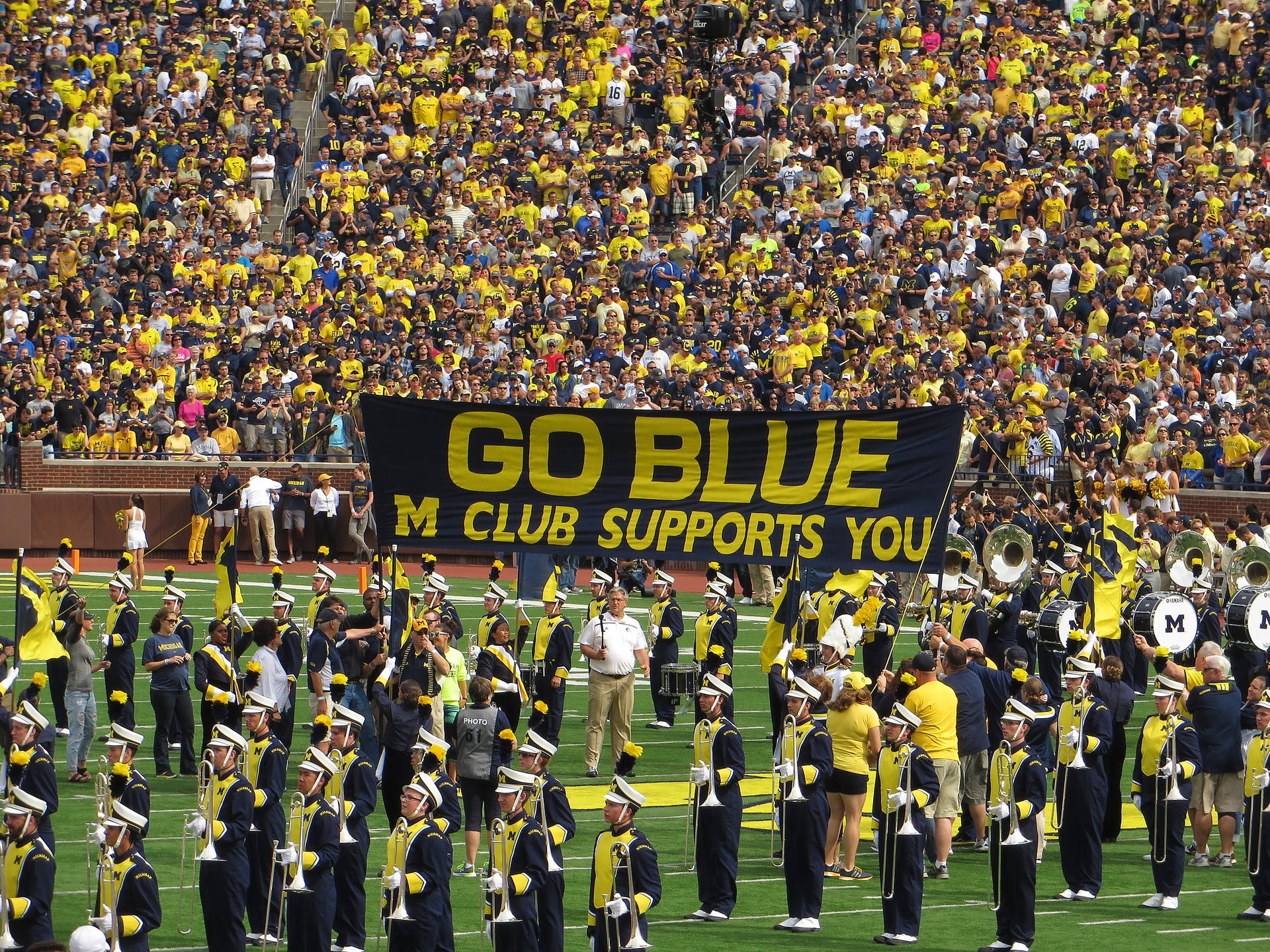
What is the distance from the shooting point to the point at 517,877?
13391 millimetres

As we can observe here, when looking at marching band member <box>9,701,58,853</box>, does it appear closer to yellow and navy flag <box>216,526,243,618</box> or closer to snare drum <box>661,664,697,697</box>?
yellow and navy flag <box>216,526,243,618</box>

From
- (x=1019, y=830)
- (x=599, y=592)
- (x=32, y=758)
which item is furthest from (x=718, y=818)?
(x=599, y=592)

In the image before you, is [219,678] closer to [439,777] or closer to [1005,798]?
[439,777]

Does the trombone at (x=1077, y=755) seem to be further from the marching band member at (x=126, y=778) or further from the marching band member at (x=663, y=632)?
the marching band member at (x=126, y=778)

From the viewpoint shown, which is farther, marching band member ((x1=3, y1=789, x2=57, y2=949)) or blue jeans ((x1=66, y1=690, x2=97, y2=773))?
blue jeans ((x1=66, y1=690, x2=97, y2=773))

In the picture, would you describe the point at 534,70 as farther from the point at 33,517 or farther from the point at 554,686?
the point at 554,686

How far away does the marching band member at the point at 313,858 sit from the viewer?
45.5 ft

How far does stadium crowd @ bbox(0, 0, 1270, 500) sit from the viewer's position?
108ft

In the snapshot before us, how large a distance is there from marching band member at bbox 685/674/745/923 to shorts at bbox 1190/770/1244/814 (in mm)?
3936

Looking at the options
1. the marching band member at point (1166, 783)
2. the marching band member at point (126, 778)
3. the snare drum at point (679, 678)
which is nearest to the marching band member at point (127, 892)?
the marching band member at point (126, 778)

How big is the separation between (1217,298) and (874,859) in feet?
57.2

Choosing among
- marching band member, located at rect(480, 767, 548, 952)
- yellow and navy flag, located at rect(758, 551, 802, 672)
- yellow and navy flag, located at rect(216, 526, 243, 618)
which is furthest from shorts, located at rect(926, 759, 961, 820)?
yellow and navy flag, located at rect(216, 526, 243, 618)

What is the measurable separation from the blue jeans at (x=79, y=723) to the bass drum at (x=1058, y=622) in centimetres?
902

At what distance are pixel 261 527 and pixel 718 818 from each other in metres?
18.8
